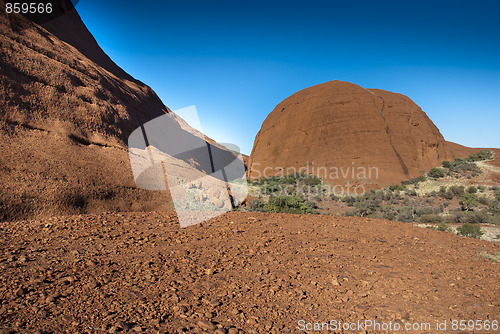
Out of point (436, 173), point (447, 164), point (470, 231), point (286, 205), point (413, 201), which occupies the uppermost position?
point (447, 164)

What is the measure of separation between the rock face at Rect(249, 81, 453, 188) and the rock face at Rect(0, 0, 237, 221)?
72.0 feet

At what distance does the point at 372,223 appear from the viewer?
705cm

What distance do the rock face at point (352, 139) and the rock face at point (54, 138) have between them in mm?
21943

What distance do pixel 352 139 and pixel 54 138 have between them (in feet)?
90.8


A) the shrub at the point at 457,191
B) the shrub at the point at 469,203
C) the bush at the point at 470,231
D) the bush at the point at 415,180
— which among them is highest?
the bush at the point at 415,180

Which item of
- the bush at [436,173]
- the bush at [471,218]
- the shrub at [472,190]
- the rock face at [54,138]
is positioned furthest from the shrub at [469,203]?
the rock face at [54,138]

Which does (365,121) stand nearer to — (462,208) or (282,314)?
(462,208)

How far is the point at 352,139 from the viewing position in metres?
29.5

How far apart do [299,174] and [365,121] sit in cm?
940

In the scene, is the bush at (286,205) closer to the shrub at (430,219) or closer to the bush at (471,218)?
the shrub at (430,219)

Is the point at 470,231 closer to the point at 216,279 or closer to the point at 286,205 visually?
the point at 286,205

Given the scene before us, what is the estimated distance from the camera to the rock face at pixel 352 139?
27580 millimetres

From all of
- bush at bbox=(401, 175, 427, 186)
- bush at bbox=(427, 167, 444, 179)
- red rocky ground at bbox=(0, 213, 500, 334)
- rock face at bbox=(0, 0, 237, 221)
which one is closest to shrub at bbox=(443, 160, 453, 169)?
bush at bbox=(427, 167, 444, 179)

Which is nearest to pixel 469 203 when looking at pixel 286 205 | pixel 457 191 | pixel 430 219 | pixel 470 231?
pixel 457 191
